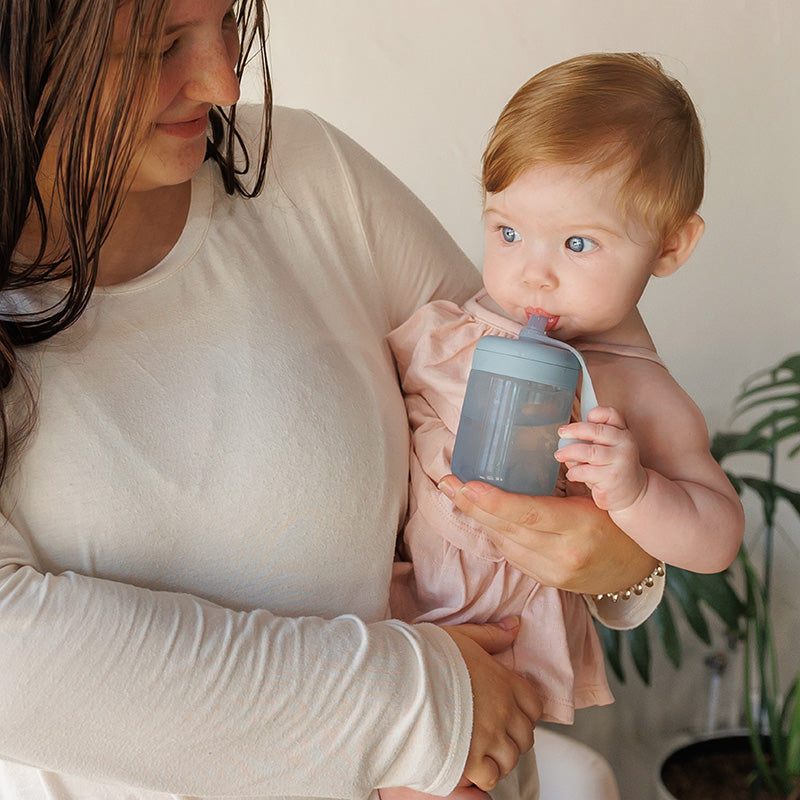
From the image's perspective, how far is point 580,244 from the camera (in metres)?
1.03

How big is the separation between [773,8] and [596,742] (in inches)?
73.9

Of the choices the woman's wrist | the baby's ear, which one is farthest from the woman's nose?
the woman's wrist

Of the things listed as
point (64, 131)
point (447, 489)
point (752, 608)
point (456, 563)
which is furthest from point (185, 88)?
point (752, 608)

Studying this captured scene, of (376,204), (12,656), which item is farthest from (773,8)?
(12,656)

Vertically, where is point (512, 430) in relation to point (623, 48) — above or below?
below

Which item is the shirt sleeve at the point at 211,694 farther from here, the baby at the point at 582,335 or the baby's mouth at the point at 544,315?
the baby's mouth at the point at 544,315

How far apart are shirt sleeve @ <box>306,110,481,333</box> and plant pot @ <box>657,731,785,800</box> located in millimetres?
1436

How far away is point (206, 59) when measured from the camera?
3.04 feet

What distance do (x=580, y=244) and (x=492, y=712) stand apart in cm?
49

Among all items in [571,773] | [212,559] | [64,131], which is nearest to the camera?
[64,131]

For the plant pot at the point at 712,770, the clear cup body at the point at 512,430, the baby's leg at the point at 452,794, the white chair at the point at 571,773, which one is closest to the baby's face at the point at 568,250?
the clear cup body at the point at 512,430

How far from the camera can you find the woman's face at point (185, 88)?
2.98 ft

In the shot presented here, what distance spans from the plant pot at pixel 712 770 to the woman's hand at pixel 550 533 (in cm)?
133

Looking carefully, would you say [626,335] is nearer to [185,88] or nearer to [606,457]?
[606,457]
